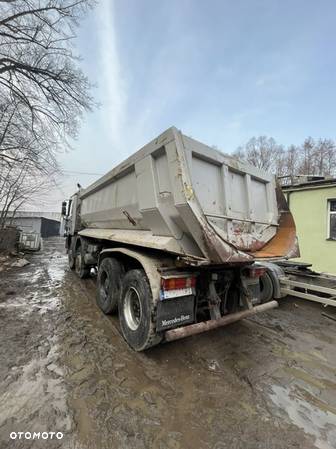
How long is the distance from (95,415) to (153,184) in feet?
7.73

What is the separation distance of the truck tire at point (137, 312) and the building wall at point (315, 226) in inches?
293

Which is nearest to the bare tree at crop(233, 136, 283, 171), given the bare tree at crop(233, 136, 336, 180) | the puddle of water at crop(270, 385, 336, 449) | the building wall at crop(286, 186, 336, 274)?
the bare tree at crop(233, 136, 336, 180)

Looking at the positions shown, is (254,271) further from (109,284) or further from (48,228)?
(48,228)

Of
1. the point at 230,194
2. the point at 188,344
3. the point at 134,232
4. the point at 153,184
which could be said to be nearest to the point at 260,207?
the point at 230,194

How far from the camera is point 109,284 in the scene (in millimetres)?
3965

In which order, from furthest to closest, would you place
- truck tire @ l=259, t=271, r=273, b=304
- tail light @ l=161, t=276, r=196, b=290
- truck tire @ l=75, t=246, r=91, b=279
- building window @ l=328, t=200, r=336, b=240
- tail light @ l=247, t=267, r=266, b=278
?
building window @ l=328, t=200, r=336, b=240
truck tire @ l=75, t=246, r=91, b=279
truck tire @ l=259, t=271, r=273, b=304
tail light @ l=247, t=267, r=266, b=278
tail light @ l=161, t=276, r=196, b=290

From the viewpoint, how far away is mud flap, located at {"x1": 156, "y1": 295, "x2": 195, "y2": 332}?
8.21ft

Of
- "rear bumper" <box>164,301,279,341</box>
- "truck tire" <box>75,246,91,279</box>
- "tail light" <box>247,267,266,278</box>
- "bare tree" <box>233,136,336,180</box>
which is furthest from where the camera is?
"bare tree" <box>233,136,336,180</box>

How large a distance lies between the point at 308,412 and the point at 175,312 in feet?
4.90

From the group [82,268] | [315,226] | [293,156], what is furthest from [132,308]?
[293,156]

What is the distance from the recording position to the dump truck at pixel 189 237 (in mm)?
2383

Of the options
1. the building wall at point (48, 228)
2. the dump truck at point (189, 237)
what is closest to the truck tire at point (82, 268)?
the dump truck at point (189, 237)

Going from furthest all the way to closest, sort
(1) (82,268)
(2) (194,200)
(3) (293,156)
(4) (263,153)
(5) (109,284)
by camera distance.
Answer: (4) (263,153), (3) (293,156), (1) (82,268), (5) (109,284), (2) (194,200)

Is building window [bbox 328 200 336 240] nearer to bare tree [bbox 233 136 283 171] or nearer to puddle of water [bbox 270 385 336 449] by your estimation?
puddle of water [bbox 270 385 336 449]
